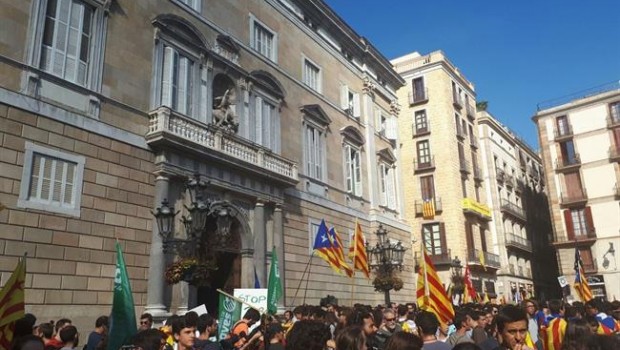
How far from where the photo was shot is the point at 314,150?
2262 centimetres

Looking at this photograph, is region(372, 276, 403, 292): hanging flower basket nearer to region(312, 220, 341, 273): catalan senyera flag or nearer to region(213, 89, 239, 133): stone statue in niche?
region(312, 220, 341, 273): catalan senyera flag

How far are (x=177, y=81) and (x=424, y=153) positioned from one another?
2610cm

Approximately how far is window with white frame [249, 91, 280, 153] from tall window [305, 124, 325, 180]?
2.20 meters

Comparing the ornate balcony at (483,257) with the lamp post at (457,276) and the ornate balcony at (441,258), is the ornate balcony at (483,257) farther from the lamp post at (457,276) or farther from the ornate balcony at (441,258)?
the lamp post at (457,276)

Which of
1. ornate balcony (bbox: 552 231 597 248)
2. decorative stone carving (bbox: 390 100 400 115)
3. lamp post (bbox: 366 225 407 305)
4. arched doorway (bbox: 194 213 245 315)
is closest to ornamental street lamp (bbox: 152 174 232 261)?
arched doorway (bbox: 194 213 245 315)

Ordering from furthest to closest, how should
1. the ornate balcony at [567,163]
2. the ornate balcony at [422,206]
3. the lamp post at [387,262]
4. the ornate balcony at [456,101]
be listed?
1. the ornate balcony at [567,163]
2. the ornate balcony at [456,101]
3. the ornate balcony at [422,206]
4. the lamp post at [387,262]

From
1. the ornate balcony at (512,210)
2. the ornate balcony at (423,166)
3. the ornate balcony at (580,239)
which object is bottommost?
the ornate balcony at (580,239)

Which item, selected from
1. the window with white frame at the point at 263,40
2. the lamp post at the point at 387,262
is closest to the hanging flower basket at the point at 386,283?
the lamp post at the point at 387,262

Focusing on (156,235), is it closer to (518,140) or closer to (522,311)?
(522,311)

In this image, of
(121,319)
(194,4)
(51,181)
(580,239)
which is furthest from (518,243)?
(121,319)

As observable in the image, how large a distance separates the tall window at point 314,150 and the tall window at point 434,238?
52.1 feet

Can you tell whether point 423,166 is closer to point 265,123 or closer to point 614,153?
point 614,153

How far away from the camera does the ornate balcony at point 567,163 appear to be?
137 ft

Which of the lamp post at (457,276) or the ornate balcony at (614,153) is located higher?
the ornate balcony at (614,153)
